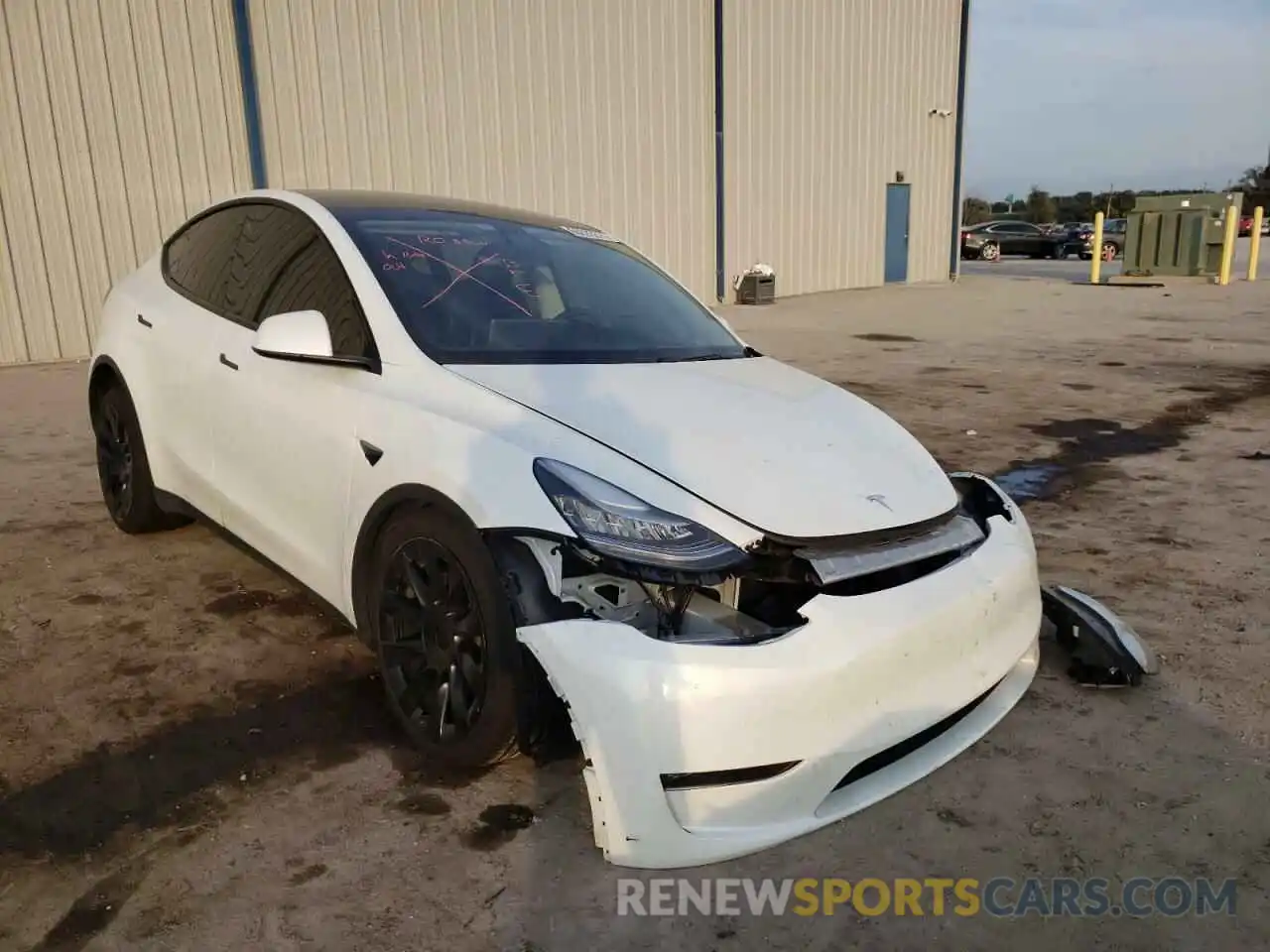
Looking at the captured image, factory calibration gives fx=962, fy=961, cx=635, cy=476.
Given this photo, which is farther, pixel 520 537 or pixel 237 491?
pixel 237 491

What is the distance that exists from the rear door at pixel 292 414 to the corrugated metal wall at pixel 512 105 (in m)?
9.27

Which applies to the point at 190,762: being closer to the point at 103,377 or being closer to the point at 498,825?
the point at 498,825

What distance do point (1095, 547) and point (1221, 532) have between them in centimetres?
72

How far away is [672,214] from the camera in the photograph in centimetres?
1631

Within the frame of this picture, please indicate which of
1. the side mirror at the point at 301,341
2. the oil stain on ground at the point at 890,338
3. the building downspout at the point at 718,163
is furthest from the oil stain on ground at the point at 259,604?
the building downspout at the point at 718,163

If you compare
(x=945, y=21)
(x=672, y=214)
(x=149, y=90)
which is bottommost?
(x=672, y=214)

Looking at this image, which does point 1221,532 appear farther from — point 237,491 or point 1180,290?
point 1180,290

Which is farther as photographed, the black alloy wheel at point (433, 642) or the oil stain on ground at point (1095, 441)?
the oil stain on ground at point (1095, 441)

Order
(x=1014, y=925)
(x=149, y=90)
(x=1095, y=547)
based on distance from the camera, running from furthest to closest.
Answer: (x=149, y=90) < (x=1095, y=547) < (x=1014, y=925)

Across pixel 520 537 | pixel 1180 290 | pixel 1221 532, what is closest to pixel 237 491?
pixel 520 537

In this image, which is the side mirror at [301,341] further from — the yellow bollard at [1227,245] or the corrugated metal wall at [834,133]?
the yellow bollard at [1227,245]

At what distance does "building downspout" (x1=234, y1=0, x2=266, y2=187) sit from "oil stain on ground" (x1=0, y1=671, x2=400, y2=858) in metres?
9.82

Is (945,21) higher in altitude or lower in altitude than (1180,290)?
higher

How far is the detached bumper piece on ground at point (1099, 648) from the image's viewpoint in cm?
299
